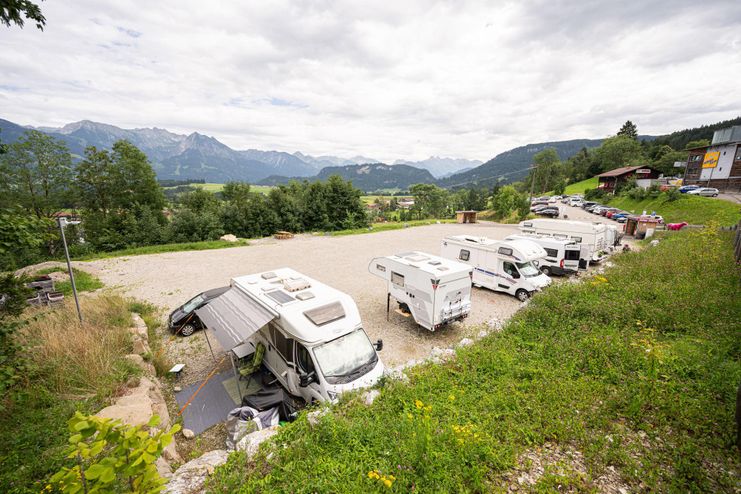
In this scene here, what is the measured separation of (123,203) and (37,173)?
6.08m

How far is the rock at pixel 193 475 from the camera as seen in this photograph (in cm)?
367

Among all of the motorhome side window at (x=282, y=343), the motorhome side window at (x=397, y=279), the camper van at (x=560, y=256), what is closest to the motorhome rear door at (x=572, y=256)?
the camper van at (x=560, y=256)

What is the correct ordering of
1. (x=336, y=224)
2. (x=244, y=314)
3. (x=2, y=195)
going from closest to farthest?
(x=244, y=314) < (x=2, y=195) < (x=336, y=224)

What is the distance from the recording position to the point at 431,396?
5.24 meters

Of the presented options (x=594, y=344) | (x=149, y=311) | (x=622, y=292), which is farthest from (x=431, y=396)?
(x=149, y=311)

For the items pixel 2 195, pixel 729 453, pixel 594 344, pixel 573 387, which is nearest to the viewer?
pixel 729 453

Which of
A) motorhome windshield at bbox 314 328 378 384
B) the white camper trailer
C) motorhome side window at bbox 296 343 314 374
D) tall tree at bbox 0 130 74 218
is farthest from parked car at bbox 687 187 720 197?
tall tree at bbox 0 130 74 218

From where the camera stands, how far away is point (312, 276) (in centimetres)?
1747

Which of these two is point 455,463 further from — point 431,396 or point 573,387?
point 573,387

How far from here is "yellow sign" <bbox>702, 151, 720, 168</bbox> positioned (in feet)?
146

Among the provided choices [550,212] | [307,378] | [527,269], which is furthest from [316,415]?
[550,212]

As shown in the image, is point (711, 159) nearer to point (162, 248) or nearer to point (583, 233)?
point (583, 233)

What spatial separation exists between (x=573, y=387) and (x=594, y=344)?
80.1 inches

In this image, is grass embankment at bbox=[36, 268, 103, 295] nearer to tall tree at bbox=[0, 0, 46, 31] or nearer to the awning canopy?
the awning canopy
